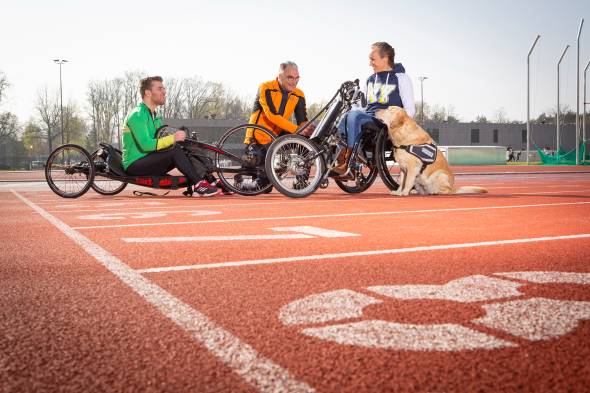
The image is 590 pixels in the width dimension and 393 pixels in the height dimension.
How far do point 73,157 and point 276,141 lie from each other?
4100 millimetres

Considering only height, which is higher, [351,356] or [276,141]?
[276,141]

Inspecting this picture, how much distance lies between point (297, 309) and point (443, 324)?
0.64 metres

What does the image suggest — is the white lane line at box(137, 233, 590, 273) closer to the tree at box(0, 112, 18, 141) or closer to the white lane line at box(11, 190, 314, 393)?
the white lane line at box(11, 190, 314, 393)

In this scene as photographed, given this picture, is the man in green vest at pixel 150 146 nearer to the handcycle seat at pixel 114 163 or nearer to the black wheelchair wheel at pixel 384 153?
the handcycle seat at pixel 114 163

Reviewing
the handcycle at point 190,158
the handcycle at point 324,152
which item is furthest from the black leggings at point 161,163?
the handcycle at point 324,152

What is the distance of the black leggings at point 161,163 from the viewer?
9.66 metres

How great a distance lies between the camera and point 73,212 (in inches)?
301

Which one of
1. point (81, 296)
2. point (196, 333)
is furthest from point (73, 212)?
point (196, 333)

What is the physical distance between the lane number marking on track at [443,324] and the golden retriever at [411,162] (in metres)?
5.95

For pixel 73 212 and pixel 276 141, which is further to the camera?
pixel 276 141

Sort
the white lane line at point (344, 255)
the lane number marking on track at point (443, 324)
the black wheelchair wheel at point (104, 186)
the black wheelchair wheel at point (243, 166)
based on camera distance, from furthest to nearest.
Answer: the black wheelchair wheel at point (104, 186), the black wheelchair wheel at point (243, 166), the white lane line at point (344, 255), the lane number marking on track at point (443, 324)

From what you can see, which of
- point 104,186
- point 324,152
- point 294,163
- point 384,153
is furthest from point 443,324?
point 104,186

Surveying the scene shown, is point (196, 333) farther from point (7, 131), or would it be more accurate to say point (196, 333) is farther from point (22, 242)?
point (7, 131)

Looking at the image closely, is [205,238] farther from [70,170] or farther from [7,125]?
[7,125]
